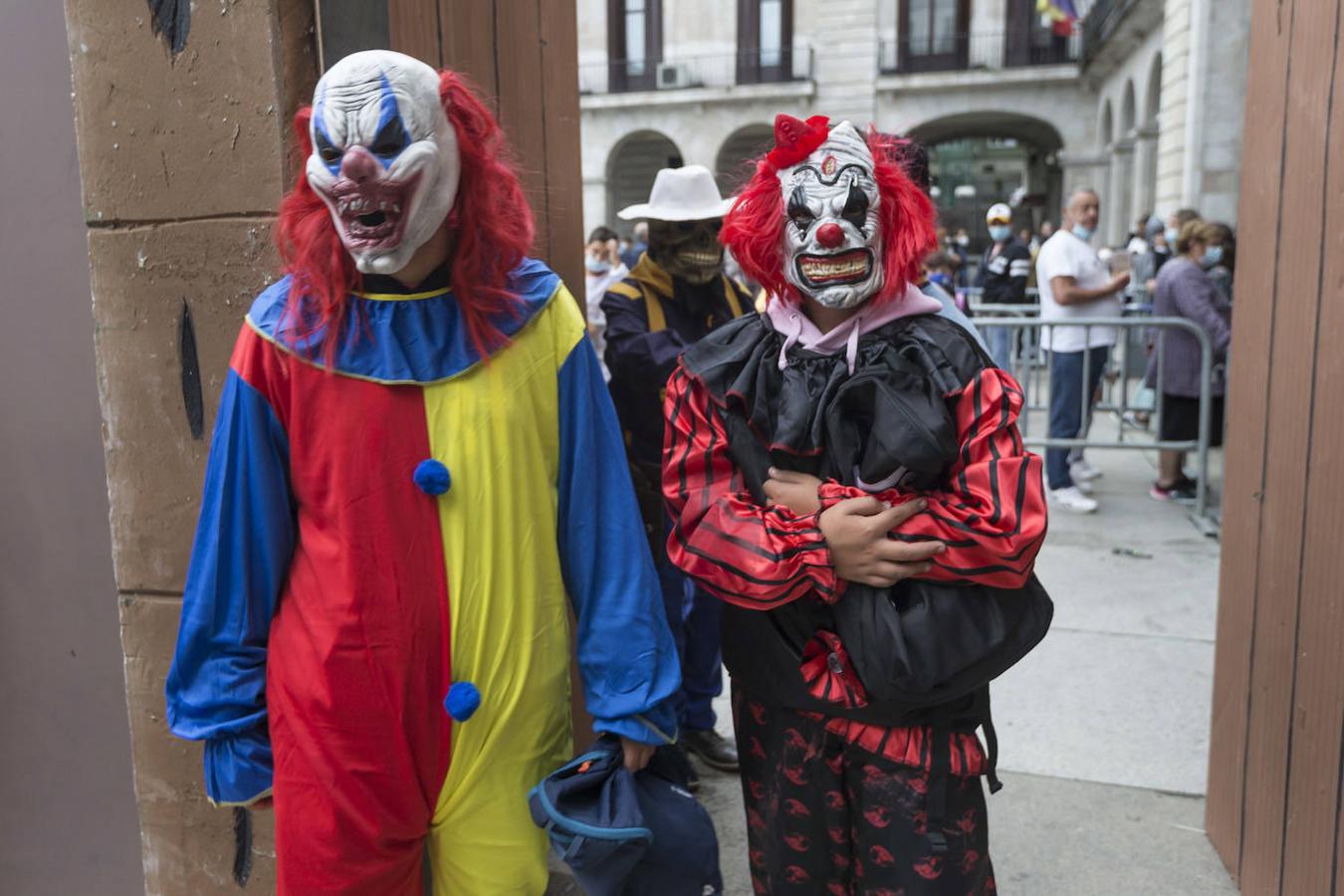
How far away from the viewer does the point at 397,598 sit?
181 centimetres

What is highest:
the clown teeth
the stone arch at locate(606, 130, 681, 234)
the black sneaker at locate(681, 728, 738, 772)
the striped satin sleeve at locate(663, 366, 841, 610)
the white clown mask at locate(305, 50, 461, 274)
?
the stone arch at locate(606, 130, 681, 234)

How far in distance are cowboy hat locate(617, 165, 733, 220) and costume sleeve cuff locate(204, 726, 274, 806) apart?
6.79ft

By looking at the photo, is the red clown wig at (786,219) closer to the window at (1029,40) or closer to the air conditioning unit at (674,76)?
the air conditioning unit at (674,76)

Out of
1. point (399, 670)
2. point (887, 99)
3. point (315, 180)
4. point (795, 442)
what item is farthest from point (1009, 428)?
point (887, 99)

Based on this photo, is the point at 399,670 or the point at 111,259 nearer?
the point at 399,670

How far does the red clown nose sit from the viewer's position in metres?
1.97

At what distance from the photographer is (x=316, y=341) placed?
1808 mm

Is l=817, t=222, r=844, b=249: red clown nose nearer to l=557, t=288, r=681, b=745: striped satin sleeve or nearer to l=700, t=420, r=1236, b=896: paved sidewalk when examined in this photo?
l=557, t=288, r=681, b=745: striped satin sleeve

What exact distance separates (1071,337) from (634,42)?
2201cm

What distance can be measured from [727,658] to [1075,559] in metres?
4.20

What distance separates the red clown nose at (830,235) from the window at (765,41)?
25158 mm

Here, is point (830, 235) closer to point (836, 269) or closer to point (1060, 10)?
point (836, 269)

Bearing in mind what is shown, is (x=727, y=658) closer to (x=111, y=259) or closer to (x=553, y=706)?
(x=553, y=706)

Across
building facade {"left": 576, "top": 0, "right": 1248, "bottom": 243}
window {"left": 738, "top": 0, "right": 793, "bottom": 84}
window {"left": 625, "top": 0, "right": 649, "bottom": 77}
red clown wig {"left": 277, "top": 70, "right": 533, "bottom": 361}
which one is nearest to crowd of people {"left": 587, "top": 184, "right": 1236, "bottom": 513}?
red clown wig {"left": 277, "top": 70, "right": 533, "bottom": 361}
